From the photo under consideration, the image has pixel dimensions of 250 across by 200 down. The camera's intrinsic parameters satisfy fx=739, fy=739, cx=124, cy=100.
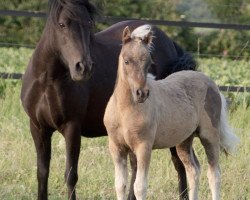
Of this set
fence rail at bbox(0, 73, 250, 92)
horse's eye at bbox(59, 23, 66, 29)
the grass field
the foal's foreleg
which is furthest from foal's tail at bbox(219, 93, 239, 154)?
fence rail at bbox(0, 73, 250, 92)

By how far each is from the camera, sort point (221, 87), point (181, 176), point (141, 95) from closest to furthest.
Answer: point (141, 95) < point (181, 176) < point (221, 87)

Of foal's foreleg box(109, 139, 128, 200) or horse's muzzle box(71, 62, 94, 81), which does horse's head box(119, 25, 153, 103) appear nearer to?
horse's muzzle box(71, 62, 94, 81)

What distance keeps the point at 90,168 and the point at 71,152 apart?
1474mm

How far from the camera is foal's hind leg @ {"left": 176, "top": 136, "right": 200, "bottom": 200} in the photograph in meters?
5.74

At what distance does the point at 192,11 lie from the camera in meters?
22.0

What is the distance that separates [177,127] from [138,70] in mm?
782

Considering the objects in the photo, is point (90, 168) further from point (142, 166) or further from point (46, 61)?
point (142, 166)

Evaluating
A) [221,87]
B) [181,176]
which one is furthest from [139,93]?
[221,87]

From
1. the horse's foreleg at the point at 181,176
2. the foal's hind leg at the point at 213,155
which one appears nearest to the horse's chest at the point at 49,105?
the foal's hind leg at the point at 213,155

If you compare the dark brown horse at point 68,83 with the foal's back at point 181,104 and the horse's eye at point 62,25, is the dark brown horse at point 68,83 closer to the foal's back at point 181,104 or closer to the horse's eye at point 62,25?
the horse's eye at point 62,25

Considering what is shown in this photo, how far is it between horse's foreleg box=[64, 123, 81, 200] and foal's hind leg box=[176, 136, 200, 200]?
0.83 m

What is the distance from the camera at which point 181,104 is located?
5402 mm

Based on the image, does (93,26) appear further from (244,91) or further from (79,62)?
(244,91)

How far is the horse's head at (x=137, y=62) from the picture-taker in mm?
4590
